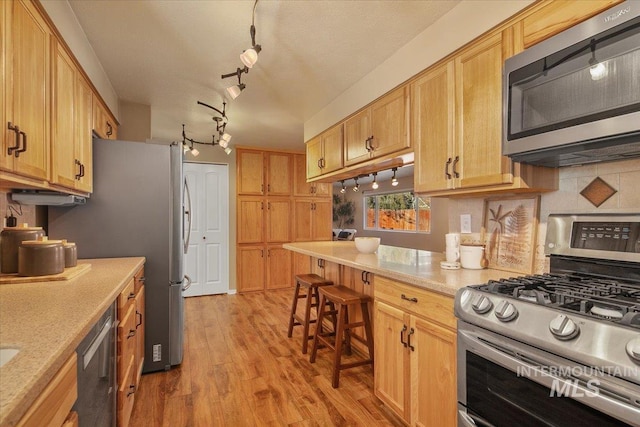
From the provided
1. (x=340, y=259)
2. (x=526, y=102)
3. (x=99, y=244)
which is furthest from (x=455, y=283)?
(x=99, y=244)

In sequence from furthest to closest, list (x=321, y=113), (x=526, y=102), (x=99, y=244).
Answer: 1. (x=321, y=113)
2. (x=99, y=244)
3. (x=526, y=102)

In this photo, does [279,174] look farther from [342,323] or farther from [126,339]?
[126,339]

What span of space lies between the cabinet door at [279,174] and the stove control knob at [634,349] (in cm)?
502

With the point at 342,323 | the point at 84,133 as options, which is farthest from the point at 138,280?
the point at 342,323

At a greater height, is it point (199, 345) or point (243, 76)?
point (243, 76)

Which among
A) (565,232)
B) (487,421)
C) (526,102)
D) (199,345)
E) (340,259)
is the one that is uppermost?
(526,102)

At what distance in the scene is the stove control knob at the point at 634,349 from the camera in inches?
A: 32.2

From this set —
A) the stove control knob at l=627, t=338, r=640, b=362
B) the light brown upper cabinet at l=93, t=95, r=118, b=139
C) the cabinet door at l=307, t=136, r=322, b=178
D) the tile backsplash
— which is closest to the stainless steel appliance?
the stove control knob at l=627, t=338, r=640, b=362

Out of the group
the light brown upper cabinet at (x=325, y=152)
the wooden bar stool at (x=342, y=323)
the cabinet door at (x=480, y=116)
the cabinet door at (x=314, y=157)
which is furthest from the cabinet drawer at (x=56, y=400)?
the cabinet door at (x=314, y=157)

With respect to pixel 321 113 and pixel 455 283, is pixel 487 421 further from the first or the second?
pixel 321 113

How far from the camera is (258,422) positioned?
2.00m

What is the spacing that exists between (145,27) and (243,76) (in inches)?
33.6

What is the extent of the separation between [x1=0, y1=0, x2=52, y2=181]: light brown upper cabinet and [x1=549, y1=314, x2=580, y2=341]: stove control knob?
1978mm

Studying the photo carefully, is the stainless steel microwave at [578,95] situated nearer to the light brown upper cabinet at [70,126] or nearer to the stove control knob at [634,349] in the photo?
the stove control knob at [634,349]
